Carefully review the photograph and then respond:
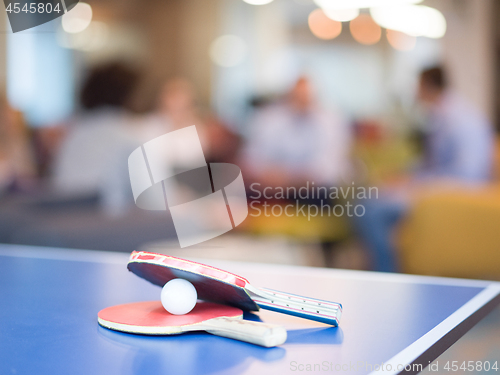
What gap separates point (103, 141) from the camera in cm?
297

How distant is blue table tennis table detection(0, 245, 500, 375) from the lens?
544mm

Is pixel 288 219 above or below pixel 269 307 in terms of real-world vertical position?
below

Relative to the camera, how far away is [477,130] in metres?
3.26

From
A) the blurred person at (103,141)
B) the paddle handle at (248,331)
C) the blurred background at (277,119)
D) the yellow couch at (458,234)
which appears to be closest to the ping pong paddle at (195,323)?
the paddle handle at (248,331)

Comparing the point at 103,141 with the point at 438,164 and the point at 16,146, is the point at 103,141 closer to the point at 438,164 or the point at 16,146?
the point at 438,164

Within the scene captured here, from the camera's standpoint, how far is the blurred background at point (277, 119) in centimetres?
227

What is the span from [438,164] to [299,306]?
9.57 feet

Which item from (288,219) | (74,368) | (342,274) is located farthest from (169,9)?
(74,368)

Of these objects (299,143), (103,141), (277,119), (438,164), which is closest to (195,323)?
(103,141)

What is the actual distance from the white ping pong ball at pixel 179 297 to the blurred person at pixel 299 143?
3154 millimetres

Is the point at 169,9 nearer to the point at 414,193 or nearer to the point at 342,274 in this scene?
the point at 414,193

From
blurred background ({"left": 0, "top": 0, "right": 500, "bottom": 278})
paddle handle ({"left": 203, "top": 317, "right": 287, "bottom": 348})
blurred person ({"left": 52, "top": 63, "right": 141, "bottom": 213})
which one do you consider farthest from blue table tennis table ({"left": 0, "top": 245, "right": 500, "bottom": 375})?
blurred person ({"left": 52, "top": 63, "right": 141, "bottom": 213})

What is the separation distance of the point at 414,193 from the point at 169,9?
4.33 metres

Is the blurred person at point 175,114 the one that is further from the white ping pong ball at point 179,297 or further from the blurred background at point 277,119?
the white ping pong ball at point 179,297
